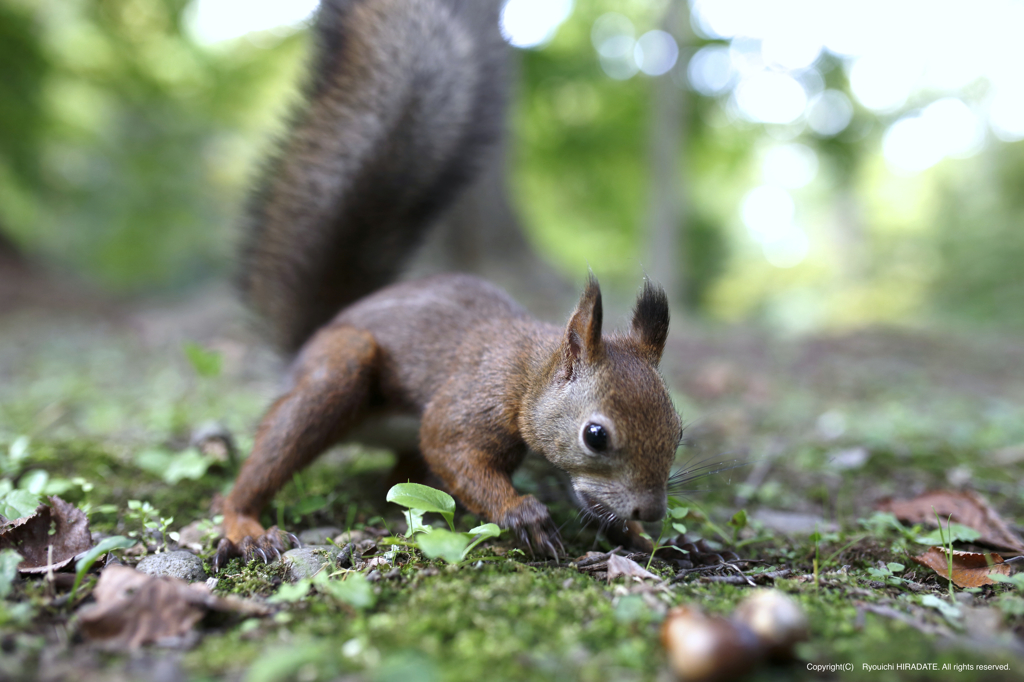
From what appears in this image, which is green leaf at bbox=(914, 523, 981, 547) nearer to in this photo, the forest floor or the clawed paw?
the forest floor

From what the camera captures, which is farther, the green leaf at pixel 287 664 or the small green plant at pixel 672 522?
the small green plant at pixel 672 522

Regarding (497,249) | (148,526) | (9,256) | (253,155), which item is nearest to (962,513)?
(148,526)

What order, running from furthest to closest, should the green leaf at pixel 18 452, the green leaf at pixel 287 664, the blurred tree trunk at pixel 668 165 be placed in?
the blurred tree trunk at pixel 668 165 < the green leaf at pixel 18 452 < the green leaf at pixel 287 664

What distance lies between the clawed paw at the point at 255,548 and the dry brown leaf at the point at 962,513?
1856mm

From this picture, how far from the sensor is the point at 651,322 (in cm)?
188

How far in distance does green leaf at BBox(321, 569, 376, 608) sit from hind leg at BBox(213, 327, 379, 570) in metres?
0.62

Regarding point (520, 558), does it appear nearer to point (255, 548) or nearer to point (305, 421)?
point (255, 548)

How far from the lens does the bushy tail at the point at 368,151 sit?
2.42 metres

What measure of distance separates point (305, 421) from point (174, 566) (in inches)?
22.1

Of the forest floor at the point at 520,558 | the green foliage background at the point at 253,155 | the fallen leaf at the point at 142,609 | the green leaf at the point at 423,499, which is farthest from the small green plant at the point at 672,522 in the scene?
the green foliage background at the point at 253,155

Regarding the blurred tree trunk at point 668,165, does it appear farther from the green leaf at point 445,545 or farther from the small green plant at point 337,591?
the small green plant at point 337,591

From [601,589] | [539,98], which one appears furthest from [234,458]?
[539,98]

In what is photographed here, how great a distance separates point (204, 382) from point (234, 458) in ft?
7.30

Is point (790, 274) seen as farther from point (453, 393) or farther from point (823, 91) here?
point (453, 393)
